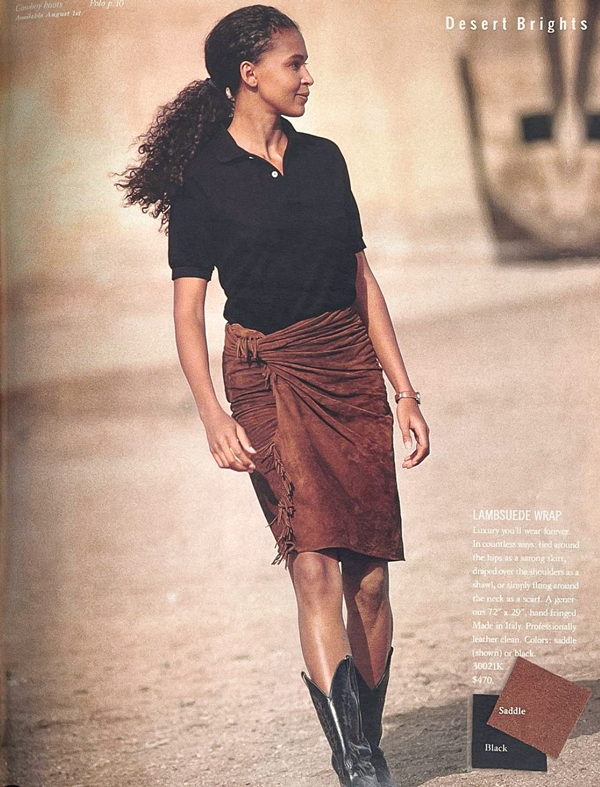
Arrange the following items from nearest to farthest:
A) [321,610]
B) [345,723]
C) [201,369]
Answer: [345,723], [321,610], [201,369]

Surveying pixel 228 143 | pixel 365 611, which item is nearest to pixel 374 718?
pixel 365 611

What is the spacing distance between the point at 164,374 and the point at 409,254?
943 millimetres

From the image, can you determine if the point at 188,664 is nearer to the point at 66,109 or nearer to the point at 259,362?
the point at 259,362

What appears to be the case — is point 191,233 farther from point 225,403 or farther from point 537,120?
point 537,120

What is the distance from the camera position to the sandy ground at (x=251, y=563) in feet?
11.3

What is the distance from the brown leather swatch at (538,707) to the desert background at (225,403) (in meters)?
0.05

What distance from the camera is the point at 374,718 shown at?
3361 millimetres

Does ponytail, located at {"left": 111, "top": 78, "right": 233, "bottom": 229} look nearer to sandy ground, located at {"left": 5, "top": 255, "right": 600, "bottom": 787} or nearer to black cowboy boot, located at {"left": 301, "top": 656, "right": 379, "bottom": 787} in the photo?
sandy ground, located at {"left": 5, "top": 255, "right": 600, "bottom": 787}

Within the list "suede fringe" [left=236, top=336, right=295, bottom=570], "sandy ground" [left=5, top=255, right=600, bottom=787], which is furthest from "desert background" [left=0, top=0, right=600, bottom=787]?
"suede fringe" [left=236, top=336, right=295, bottom=570]

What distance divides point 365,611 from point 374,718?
0.36 metres

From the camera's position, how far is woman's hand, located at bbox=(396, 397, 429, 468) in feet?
11.3

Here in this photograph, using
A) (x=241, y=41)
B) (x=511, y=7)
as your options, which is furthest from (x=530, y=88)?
(x=241, y=41)

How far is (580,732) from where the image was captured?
343 cm
